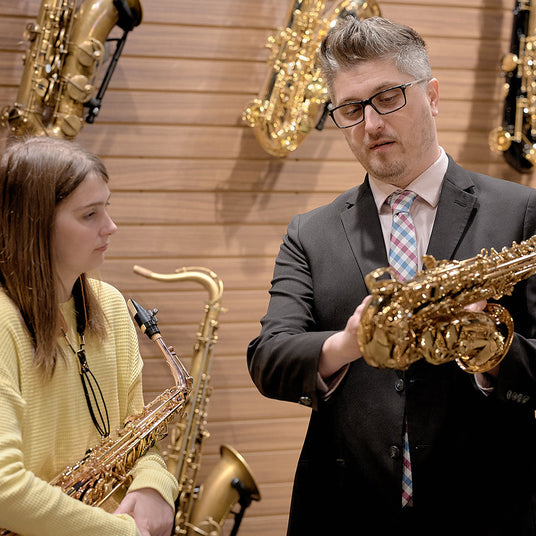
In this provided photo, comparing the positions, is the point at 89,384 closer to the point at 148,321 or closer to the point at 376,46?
the point at 148,321

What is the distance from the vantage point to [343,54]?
175cm

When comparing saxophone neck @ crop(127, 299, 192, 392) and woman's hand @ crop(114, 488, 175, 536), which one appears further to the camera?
saxophone neck @ crop(127, 299, 192, 392)

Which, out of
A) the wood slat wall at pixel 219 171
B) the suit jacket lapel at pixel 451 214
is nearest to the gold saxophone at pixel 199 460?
the wood slat wall at pixel 219 171

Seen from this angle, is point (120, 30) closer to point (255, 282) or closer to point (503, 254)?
point (255, 282)

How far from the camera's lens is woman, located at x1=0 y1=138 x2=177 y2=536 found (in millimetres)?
1533

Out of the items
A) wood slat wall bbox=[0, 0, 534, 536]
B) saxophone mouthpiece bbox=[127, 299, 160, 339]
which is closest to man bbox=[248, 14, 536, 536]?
saxophone mouthpiece bbox=[127, 299, 160, 339]

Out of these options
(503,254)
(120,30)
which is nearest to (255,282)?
(120,30)

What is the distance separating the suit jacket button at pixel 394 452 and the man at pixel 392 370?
0.02 metres

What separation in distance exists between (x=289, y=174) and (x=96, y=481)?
5.86ft

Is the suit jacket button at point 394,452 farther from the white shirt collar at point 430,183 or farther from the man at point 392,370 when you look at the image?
the white shirt collar at point 430,183

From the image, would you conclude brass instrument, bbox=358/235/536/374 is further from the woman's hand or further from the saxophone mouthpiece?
the saxophone mouthpiece

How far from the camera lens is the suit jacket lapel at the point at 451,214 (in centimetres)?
170

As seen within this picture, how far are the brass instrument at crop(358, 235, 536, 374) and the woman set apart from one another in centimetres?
78

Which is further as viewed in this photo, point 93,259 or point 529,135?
point 529,135
